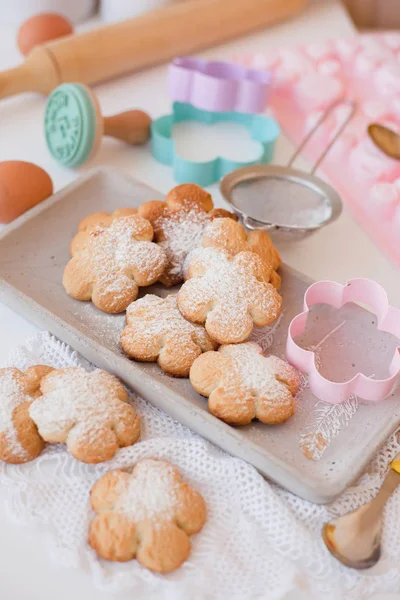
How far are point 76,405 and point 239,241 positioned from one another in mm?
321

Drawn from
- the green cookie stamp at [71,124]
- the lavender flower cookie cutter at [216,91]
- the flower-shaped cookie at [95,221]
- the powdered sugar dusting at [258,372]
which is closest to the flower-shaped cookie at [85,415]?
the powdered sugar dusting at [258,372]

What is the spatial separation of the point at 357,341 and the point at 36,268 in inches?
17.6

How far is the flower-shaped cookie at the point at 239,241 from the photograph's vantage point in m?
0.93

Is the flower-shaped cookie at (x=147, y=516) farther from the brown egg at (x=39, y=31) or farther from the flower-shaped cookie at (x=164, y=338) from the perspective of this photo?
the brown egg at (x=39, y=31)

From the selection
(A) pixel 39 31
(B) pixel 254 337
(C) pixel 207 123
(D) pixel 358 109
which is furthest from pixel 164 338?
(A) pixel 39 31

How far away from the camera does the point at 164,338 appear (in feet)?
2.74

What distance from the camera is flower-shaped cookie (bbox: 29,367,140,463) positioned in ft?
2.46

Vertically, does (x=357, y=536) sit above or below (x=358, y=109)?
below

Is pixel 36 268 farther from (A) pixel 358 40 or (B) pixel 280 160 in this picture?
(A) pixel 358 40

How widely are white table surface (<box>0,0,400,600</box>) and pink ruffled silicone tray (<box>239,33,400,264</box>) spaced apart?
4cm

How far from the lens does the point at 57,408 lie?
30.0 inches

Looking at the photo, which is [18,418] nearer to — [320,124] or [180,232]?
[180,232]

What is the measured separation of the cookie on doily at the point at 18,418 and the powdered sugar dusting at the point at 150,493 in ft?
0.39

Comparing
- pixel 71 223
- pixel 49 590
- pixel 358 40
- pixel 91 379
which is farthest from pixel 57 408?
pixel 358 40
